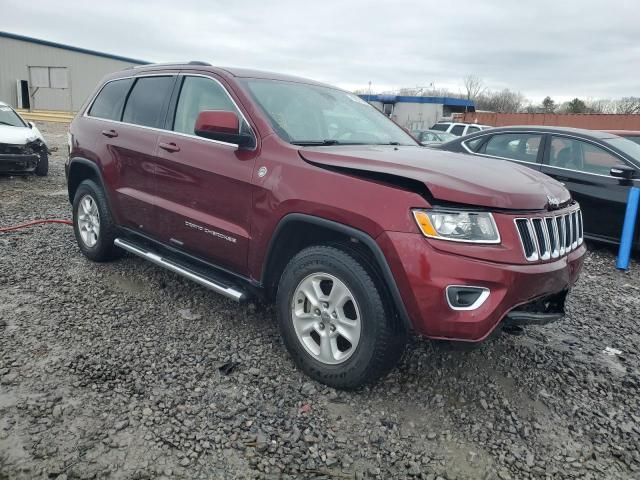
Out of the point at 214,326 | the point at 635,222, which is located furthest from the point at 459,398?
the point at 635,222

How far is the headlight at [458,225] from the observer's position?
8.05 ft

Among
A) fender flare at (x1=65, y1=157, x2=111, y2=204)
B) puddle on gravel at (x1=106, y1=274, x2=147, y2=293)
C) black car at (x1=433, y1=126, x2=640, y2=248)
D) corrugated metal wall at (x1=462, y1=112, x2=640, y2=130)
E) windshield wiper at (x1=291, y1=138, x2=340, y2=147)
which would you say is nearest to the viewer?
windshield wiper at (x1=291, y1=138, x2=340, y2=147)

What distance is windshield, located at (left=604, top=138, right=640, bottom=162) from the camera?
19.8 feet

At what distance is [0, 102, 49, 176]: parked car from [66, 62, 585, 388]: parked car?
6.42 meters

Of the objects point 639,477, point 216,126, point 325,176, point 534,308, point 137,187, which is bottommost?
point 639,477

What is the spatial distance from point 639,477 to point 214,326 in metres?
2.71

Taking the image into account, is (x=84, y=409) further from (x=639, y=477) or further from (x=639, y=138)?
(x=639, y=138)

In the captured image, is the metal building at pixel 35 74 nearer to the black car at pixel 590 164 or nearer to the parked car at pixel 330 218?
the black car at pixel 590 164

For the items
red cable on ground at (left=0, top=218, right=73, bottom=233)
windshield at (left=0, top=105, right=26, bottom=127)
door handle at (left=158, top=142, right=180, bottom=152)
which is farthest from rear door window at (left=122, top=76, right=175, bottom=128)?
windshield at (left=0, top=105, right=26, bottom=127)

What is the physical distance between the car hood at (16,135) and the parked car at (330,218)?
21.2 feet

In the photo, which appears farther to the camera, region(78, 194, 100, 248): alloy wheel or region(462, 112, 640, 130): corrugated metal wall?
region(462, 112, 640, 130): corrugated metal wall

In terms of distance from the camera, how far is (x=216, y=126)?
A: 10.1 ft

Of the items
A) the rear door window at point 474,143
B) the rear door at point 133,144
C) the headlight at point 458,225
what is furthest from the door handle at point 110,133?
the rear door window at point 474,143

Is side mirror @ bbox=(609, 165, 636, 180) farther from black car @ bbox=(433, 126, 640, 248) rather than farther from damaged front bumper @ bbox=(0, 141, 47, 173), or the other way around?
damaged front bumper @ bbox=(0, 141, 47, 173)
